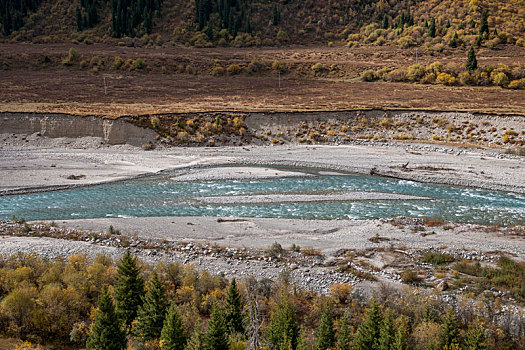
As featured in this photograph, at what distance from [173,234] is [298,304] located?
10.0m

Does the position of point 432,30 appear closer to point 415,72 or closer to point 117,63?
point 415,72

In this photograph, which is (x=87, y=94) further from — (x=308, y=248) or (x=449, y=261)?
(x=449, y=261)

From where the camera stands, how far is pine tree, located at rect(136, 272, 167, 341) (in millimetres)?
16375

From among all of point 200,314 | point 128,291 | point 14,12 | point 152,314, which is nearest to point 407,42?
point 14,12

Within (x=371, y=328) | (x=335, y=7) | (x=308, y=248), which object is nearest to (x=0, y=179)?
(x=308, y=248)

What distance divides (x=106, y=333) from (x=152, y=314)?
1961 millimetres

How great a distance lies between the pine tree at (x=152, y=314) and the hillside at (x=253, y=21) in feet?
264

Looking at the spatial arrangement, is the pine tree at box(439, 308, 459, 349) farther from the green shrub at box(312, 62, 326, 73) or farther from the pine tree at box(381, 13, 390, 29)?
the pine tree at box(381, 13, 390, 29)

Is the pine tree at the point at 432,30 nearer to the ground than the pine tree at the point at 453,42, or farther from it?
farther from it

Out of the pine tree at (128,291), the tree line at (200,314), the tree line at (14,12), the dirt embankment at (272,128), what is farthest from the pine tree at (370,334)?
the tree line at (14,12)

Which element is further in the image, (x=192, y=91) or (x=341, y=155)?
(x=192, y=91)

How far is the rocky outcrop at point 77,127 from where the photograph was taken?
158ft

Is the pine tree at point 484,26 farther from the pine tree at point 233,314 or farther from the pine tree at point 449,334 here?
the pine tree at point 233,314

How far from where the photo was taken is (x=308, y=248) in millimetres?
24484
